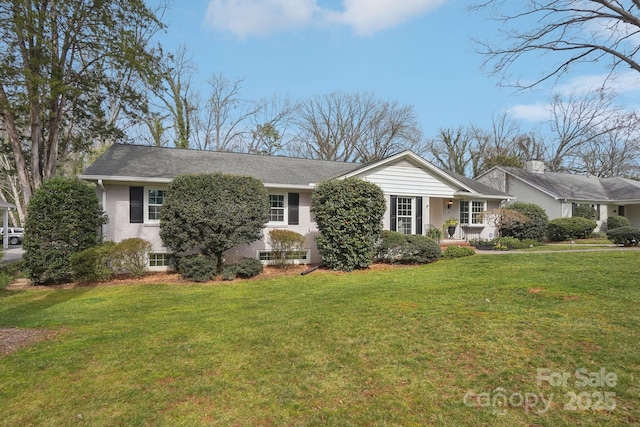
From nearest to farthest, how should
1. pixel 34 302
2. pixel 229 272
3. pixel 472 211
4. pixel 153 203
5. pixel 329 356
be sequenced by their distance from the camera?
1. pixel 329 356
2. pixel 34 302
3. pixel 229 272
4. pixel 153 203
5. pixel 472 211

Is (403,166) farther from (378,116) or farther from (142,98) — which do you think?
(378,116)

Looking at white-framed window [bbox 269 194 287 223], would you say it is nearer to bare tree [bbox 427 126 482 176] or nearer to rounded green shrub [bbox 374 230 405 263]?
rounded green shrub [bbox 374 230 405 263]

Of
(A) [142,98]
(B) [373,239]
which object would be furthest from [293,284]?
(A) [142,98]

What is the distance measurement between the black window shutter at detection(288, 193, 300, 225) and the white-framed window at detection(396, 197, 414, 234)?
431cm

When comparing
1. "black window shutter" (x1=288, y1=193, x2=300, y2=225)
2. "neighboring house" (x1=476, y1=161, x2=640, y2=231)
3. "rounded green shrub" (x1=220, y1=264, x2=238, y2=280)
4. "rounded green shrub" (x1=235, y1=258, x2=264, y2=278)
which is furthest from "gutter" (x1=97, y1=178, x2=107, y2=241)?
"neighboring house" (x1=476, y1=161, x2=640, y2=231)

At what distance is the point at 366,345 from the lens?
4.62 m

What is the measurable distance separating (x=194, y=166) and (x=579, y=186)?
94.4 ft

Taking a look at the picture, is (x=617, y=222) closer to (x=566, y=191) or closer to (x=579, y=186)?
(x=566, y=191)

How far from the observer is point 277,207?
13.2 m

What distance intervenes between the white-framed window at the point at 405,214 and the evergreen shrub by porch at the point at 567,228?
10867 millimetres

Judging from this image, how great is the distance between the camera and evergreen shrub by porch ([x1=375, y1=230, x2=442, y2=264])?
40.3 feet

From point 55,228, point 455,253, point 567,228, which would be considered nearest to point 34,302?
point 55,228

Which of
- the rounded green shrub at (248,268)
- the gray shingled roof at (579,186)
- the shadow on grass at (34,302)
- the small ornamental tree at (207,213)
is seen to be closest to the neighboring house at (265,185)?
the rounded green shrub at (248,268)

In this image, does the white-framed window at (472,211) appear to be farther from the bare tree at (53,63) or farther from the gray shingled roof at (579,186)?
the bare tree at (53,63)
